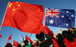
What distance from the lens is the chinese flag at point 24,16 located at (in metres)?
12.2

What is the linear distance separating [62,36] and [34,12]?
7.92ft

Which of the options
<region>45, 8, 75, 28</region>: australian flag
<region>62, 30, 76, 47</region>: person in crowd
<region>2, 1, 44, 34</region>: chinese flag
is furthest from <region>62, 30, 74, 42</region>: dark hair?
<region>45, 8, 75, 28</region>: australian flag

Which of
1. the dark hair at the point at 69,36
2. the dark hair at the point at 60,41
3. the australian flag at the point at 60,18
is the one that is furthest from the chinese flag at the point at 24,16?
the australian flag at the point at 60,18

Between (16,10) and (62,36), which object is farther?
(62,36)

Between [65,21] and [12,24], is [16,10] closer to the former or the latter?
[12,24]

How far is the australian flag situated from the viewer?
70.6ft

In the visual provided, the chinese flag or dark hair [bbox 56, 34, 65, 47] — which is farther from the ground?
the chinese flag

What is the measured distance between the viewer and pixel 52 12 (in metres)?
22.7

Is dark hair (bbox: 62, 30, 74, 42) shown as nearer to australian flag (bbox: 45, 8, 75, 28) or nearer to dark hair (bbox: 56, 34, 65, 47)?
dark hair (bbox: 56, 34, 65, 47)

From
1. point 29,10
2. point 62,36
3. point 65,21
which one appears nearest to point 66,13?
point 65,21

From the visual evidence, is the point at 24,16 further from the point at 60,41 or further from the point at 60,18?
the point at 60,18

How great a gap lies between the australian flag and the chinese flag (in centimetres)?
818

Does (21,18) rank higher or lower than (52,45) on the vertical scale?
higher

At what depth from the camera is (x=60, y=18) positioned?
21.8 m
